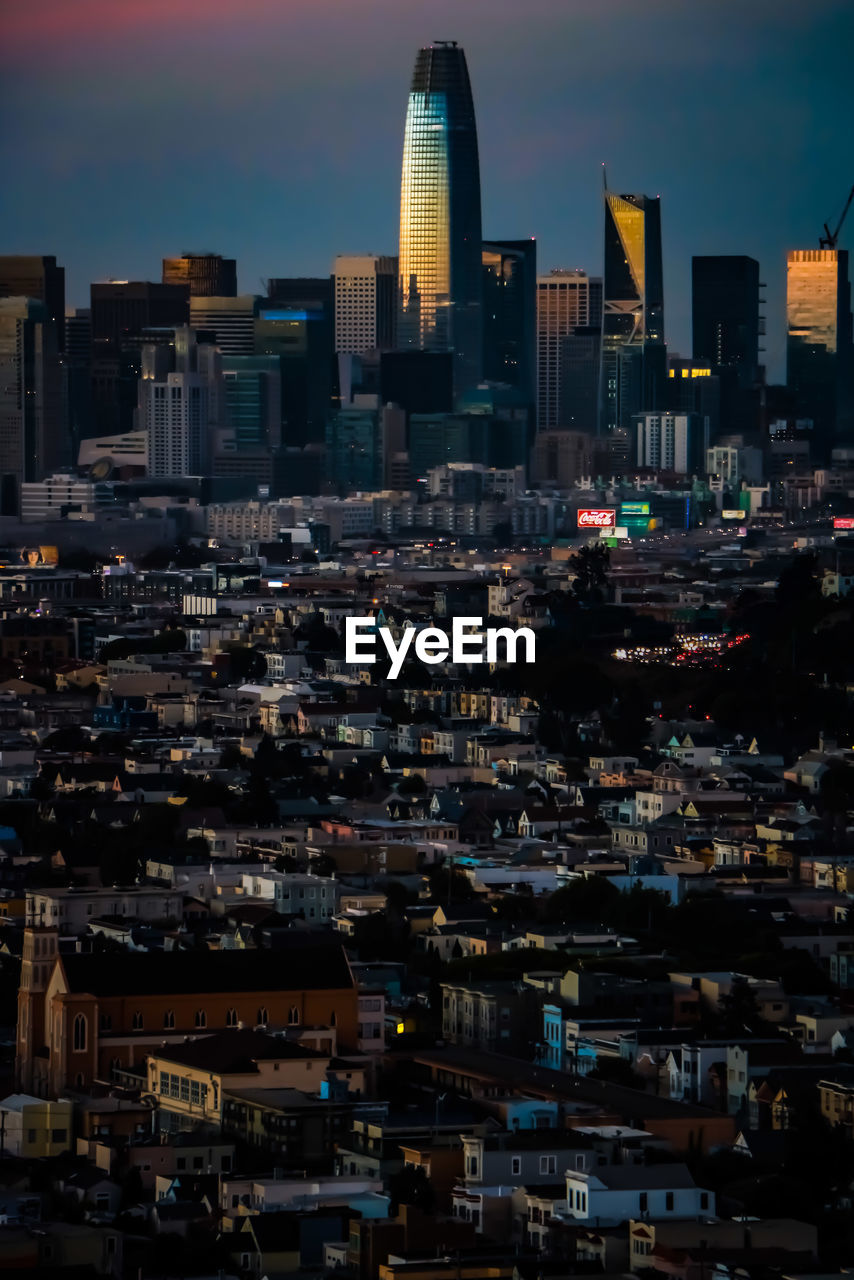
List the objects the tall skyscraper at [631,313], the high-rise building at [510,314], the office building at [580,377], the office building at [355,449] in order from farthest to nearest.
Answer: the high-rise building at [510,314] → the office building at [580,377] → the tall skyscraper at [631,313] → the office building at [355,449]

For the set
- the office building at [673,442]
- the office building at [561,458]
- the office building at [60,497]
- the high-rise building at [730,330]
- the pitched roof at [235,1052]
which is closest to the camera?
the pitched roof at [235,1052]

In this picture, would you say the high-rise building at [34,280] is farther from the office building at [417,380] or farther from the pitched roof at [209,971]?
the pitched roof at [209,971]

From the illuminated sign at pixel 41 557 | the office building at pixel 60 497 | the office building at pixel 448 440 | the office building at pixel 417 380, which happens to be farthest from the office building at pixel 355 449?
the illuminated sign at pixel 41 557

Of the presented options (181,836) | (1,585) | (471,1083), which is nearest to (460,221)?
(1,585)

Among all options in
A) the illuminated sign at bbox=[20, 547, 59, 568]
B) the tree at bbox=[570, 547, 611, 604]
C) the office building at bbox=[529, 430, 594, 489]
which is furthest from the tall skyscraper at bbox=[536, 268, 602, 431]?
the tree at bbox=[570, 547, 611, 604]

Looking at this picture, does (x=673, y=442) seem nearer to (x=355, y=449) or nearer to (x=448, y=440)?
(x=448, y=440)

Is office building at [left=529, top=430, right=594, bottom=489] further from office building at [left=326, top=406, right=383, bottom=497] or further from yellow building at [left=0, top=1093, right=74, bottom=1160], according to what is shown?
yellow building at [left=0, top=1093, right=74, bottom=1160]
